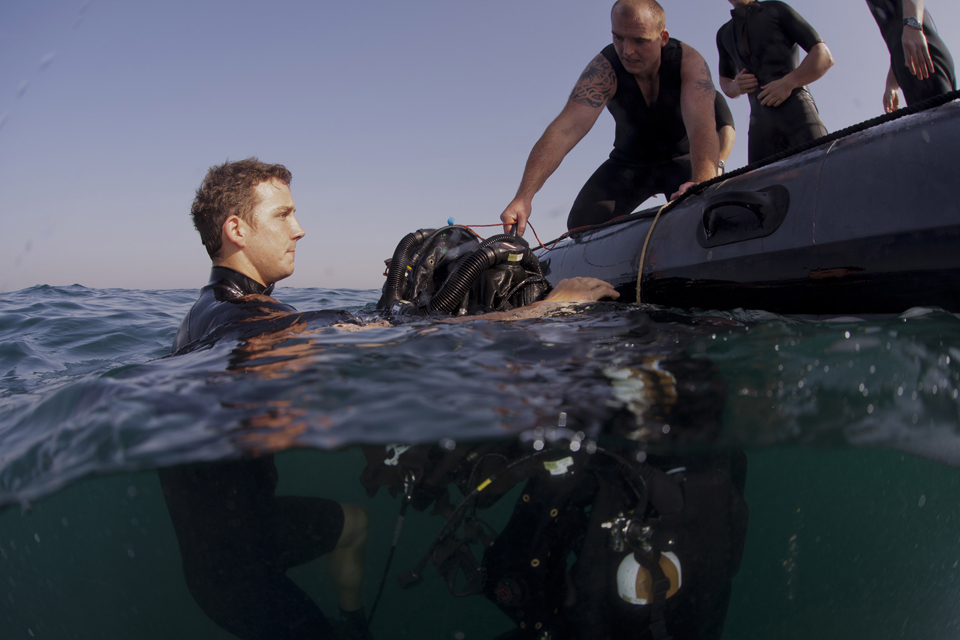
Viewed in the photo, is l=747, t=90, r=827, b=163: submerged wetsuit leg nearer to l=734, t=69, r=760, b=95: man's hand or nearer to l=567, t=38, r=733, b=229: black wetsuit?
l=734, t=69, r=760, b=95: man's hand

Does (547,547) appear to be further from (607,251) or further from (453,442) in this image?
(607,251)

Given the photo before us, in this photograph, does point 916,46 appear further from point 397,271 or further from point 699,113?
point 397,271

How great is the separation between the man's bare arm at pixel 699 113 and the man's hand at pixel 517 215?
1.51m

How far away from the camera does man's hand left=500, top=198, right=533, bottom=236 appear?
4.71 metres

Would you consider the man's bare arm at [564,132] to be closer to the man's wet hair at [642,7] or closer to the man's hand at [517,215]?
the man's hand at [517,215]

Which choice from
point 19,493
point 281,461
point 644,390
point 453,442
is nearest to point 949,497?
point 644,390

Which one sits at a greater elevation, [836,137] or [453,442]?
[836,137]

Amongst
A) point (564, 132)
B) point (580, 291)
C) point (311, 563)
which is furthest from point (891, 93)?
point (311, 563)

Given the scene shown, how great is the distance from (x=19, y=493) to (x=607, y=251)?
3.96 m

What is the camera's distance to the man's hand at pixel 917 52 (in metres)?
3.98

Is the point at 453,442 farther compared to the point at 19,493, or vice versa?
the point at 19,493

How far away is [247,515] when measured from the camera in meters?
2.60

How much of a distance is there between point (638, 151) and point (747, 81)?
1.27 metres

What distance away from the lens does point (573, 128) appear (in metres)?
5.10
